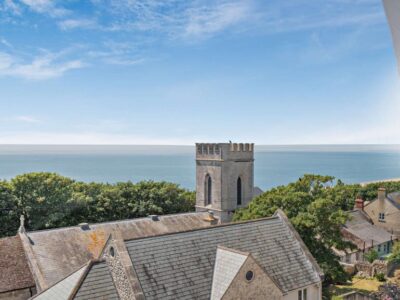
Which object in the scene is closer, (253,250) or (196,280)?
(196,280)

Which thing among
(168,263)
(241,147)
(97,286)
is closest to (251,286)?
(168,263)

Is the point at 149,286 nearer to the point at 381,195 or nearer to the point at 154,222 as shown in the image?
the point at 154,222

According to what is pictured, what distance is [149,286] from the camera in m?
19.8

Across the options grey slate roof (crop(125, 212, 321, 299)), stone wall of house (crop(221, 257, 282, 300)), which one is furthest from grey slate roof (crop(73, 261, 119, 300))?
stone wall of house (crop(221, 257, 282, 300))

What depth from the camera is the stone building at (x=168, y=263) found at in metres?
19.9

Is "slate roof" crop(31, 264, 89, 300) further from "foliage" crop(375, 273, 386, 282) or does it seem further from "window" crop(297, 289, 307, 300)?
"foliage" crop(375, 273, 386, 282)

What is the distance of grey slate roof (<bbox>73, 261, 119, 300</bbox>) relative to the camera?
19.1 m

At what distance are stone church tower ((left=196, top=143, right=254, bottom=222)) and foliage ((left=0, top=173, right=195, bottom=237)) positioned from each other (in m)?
5.17

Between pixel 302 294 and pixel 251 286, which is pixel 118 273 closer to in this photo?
pixel 251 286

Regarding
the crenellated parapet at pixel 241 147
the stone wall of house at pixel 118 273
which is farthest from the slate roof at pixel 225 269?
the crenellated parapet at pixel 241 147

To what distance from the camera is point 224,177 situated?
49531 mm

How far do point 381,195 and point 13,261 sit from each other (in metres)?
50.8

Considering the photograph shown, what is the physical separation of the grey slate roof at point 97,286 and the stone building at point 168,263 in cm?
5

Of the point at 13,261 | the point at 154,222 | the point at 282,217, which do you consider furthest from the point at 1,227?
the point at 282,217
